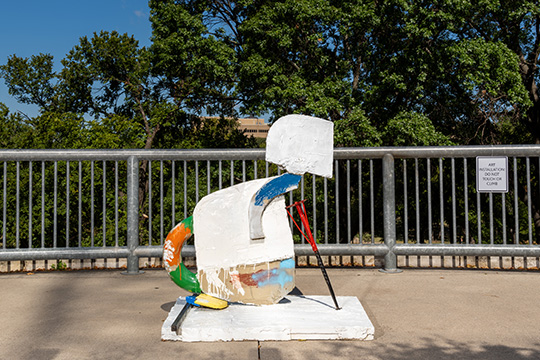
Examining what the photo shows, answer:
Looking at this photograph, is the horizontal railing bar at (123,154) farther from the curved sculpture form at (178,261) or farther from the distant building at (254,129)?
the distant building at (254,129)

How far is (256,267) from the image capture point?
118 inches

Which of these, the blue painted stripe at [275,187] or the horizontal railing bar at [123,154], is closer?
the blue painted stripe at [275,187]

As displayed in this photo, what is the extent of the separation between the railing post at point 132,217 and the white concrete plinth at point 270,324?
1.96m

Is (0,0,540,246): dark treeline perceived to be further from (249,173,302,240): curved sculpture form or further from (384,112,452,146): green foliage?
(249,173,302,240): curved sculpture form

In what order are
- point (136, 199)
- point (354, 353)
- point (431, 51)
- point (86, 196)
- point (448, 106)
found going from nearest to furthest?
point (354, 353) < point (136, 199) < point (86, 196) < point (431, 51) < point (448, 106)

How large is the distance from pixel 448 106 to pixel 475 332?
16.5 meters

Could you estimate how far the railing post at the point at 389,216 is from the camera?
500 cm

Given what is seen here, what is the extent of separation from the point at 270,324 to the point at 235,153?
2.47m

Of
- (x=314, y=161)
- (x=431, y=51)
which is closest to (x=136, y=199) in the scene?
(x=314, y=161)

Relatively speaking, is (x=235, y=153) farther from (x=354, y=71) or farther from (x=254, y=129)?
(x=254, y=129)

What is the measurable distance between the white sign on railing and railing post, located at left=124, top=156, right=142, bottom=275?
153 inches

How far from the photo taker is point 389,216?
5.07m

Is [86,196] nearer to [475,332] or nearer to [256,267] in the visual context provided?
[256,267]

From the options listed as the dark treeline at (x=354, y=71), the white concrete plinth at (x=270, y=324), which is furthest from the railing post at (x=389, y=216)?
the dark treeline at (x=354, y=71)
